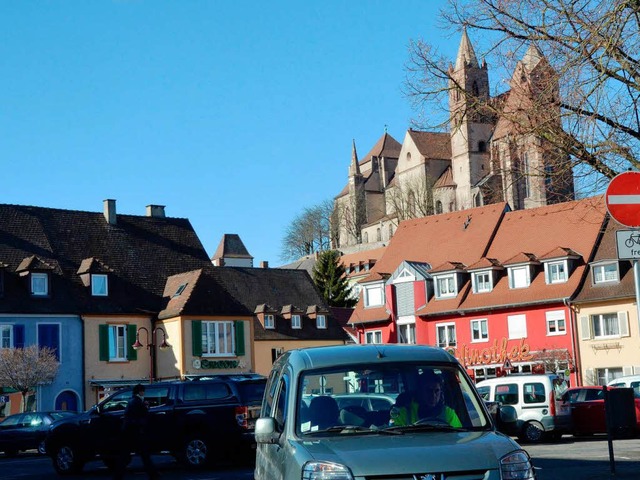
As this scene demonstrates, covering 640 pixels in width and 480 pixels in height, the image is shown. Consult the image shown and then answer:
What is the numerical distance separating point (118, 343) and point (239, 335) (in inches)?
249

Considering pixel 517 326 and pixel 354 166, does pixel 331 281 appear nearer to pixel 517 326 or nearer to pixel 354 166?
pixel 517 326

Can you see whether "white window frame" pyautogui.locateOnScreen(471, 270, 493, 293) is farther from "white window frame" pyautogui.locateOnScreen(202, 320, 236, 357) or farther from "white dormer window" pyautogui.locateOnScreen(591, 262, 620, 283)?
"white window frame" pyautogui.locateOnScreen(202, 320, 236, 357)

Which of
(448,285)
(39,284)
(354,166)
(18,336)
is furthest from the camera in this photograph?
(354,166)

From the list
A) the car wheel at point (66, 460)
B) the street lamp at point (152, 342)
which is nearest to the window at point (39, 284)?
the street lamp at point (152, 342)

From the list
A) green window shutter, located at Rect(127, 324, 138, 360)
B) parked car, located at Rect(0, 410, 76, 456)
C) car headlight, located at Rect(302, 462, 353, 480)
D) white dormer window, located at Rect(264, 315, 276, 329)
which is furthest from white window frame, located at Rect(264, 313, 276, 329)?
car headlight, located at Rect(302, 462, 353, 480)

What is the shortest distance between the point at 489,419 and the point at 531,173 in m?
7.71

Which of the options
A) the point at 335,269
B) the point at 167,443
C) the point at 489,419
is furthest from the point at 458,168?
the point at 489,419

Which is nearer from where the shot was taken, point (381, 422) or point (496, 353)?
point (381, 422)

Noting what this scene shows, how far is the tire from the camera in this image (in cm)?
2302

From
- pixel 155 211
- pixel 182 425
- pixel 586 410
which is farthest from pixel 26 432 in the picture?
pixel 155 211

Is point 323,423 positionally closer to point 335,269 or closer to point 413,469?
point 413,469

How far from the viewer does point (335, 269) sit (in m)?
98.5

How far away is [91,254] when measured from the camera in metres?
58.2

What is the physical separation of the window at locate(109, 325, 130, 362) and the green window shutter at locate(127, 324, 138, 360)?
0.55ft
